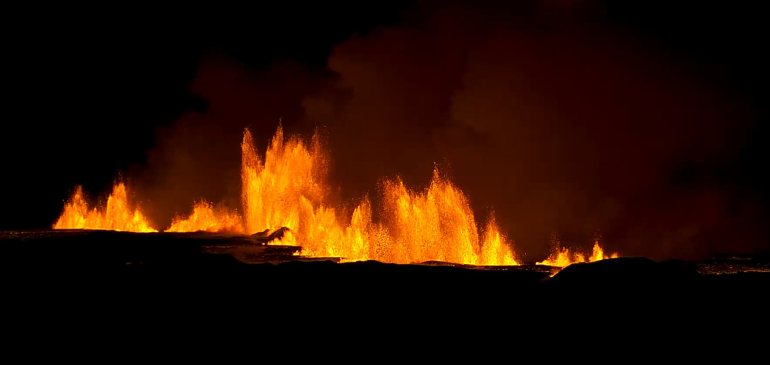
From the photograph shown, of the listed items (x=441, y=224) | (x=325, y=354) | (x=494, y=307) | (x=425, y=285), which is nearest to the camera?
(x=325, y=354)

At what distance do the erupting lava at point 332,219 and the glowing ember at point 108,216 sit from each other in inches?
3.7

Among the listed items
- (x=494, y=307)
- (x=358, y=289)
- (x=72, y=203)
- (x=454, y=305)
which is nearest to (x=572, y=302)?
(x=494, y=307)

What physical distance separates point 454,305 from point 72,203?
140 feet

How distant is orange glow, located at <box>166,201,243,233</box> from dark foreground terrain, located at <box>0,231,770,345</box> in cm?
2103

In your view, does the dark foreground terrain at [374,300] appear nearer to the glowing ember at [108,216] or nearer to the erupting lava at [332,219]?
the erupting lava at [332,219]

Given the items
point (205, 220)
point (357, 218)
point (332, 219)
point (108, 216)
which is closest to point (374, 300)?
point (357, 218)

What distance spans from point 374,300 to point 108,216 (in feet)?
115

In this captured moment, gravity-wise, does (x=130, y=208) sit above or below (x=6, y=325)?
above

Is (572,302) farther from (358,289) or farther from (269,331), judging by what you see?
(269,331)

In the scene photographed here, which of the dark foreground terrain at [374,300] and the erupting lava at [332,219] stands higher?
the erupting lava at [332,219]

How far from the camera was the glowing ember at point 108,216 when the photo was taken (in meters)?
39.9

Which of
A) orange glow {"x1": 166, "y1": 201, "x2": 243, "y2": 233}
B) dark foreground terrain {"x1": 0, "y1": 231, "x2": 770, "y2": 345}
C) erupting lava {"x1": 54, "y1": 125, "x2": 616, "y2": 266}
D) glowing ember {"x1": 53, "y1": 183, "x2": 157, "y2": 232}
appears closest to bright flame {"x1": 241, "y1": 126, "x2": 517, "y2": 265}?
erupting lava {"x1": 54, "y1": 125, "x2": 616, "y2": 266}

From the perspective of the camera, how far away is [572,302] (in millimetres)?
10797

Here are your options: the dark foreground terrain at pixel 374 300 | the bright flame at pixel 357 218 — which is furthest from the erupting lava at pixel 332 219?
the dark foreground terrain at pixel 374 300
